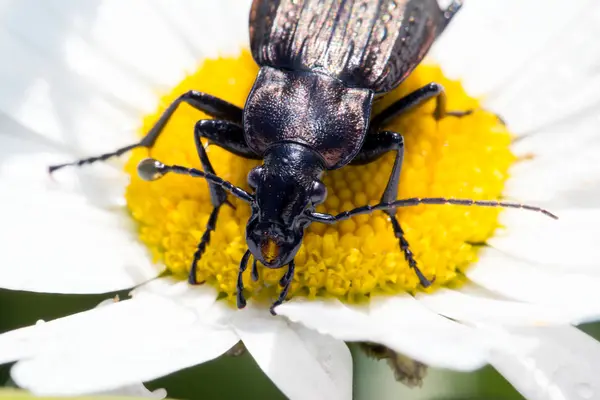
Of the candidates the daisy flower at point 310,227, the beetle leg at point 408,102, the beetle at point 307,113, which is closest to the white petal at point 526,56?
the daisy flower at point 310,227

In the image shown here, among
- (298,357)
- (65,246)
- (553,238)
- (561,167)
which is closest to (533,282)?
(553,238)

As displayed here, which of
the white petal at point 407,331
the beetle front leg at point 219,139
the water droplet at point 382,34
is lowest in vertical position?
the white petal at point 407,331

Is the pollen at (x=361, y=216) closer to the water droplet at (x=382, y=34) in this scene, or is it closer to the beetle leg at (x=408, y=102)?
the beetle leg at (x=408, y=102)

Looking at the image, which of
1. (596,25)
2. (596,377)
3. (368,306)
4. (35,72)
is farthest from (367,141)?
(35,72)

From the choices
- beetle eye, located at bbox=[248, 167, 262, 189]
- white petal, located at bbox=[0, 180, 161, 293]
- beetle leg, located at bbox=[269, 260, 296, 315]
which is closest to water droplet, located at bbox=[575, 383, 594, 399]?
beetle leg, located at bbox=[269, 260, 296, 315]

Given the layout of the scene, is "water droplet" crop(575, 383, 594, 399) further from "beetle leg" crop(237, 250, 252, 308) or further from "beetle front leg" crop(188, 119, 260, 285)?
"beetle front leg" crop(188, 119, 260, 285)

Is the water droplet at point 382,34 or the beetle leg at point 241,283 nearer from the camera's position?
the beetle leg at point 241,283

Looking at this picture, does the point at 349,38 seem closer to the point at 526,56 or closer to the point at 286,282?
the point at 286,282
